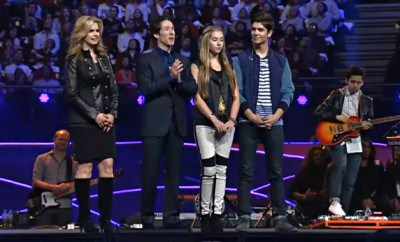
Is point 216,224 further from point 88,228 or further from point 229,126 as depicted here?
point 88,228

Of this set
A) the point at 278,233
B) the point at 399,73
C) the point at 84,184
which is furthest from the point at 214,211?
the point at 399,73

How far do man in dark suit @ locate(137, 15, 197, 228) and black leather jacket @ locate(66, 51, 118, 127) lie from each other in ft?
1.19

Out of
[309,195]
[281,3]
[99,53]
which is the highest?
[281,3]

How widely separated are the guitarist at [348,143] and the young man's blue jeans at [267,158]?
183 cm

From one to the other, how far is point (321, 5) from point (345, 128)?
13.3 ft

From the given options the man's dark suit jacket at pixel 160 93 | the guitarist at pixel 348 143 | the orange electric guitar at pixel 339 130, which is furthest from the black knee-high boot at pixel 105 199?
the orange electric guitar at pixel 339 130

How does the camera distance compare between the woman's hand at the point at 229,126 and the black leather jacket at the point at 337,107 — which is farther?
the black leather jacket at the point at 337,107

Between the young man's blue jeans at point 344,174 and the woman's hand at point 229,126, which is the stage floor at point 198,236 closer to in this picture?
the woman's hand at point 229,126

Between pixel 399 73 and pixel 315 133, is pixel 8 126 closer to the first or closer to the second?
pixel 315 133

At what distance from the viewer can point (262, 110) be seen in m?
7.78

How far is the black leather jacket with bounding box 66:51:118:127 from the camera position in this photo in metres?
7.32

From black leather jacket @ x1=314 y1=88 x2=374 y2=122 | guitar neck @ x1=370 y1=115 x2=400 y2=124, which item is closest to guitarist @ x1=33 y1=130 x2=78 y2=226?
black leather jacket @ x1=314 y1=88 x2=374 y2=122

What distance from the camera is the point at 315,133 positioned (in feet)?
35.6

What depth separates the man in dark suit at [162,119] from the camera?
7.66 metres
